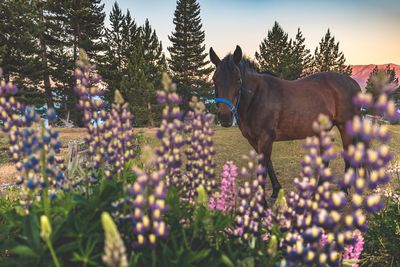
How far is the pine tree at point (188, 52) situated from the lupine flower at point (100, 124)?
50600 mm

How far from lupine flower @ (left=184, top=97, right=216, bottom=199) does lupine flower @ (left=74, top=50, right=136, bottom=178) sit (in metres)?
0.52

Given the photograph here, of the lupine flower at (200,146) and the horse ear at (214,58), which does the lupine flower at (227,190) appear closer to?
the lupine flower at (200,146)

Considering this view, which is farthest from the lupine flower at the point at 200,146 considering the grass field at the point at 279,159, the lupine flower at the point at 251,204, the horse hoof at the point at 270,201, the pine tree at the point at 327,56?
the pine tree at the point at 327,56

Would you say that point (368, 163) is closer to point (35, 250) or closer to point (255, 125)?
point (35, 250)

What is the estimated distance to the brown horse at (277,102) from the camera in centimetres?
572

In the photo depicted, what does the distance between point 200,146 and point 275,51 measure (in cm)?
5749

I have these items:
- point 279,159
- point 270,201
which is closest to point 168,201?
point 270,201

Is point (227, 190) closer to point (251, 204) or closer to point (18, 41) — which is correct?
point (251, 204)

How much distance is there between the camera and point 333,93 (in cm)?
700

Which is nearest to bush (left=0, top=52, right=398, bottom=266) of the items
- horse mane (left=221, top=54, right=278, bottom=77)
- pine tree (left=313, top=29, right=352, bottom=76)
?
horse mane (left=221, top=54, right=278, bottom=77)

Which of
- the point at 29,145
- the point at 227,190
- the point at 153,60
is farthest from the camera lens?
the point at 153,60

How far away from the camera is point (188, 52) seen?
176 feet

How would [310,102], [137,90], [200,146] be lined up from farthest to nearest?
[137,90] → [310,102] → [200,146]

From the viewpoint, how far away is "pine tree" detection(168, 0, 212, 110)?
53.1 metres
